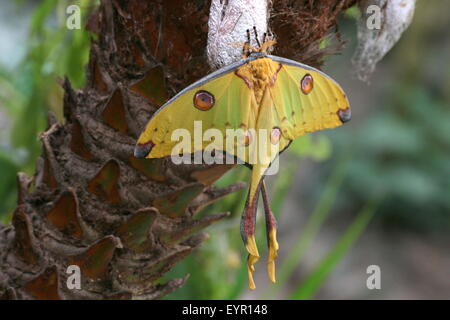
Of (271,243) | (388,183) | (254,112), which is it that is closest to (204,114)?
(254,112)

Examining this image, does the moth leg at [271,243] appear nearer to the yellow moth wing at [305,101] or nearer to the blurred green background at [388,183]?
the yellow moth wing at [305,101]

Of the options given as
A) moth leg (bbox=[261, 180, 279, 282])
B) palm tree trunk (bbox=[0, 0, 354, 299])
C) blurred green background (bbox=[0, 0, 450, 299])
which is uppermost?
blurred green background (bbox=[0, 0, 450, 299])

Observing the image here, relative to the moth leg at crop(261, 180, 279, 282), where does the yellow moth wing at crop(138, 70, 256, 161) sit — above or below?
above

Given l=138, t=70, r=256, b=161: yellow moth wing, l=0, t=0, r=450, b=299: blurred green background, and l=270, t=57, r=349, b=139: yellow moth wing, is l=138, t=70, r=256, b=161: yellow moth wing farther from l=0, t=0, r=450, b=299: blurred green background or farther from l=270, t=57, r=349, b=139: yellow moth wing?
l=0, t=0, r=450, b=299: blurred green background

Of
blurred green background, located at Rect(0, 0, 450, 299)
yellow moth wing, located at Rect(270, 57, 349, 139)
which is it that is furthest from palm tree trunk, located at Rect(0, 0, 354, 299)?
blurred green background, located at Rect(0, 0, 450, 299)

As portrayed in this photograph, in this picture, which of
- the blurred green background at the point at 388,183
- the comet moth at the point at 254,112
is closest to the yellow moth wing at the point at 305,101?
the comet moth at the point at 254,112

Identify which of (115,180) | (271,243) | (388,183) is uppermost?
(388,183)

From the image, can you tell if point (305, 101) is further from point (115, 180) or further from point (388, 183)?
point (388, 183)

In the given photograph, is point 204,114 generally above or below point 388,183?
below

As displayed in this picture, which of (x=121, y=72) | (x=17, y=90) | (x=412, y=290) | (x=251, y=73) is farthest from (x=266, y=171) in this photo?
(x=412, y=290)

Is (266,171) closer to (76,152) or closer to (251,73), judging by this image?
(251,73)
